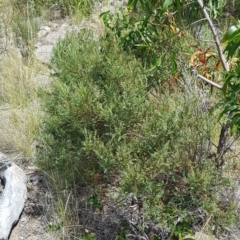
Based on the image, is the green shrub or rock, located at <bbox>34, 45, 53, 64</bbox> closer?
the green shrub

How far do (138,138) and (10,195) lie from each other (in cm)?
98

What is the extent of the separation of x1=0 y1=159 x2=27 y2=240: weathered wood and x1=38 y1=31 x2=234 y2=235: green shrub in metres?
0.43

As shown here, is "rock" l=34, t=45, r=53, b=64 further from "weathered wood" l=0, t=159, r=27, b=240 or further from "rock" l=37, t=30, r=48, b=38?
"weathered wood" l=0, t=159, r=27, b=240

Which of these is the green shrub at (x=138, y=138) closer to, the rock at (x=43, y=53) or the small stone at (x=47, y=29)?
the rock at (x=43, y=53)

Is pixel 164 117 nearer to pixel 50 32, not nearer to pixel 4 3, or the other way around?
pixel 50 32

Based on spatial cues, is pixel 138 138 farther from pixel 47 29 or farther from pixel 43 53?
pixel 47 29

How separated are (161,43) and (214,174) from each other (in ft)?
3.08

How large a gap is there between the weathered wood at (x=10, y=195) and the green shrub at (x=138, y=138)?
43cm

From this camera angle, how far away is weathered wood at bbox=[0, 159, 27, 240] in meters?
2.98

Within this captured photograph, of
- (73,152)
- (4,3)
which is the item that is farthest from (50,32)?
(73,152)

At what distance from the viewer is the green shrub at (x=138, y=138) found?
2664 millimetres

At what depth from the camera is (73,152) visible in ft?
9.51

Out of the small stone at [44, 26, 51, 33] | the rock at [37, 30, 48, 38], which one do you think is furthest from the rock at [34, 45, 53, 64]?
the small stone at [44, 26, 51, 33]

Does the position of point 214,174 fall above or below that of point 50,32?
below
